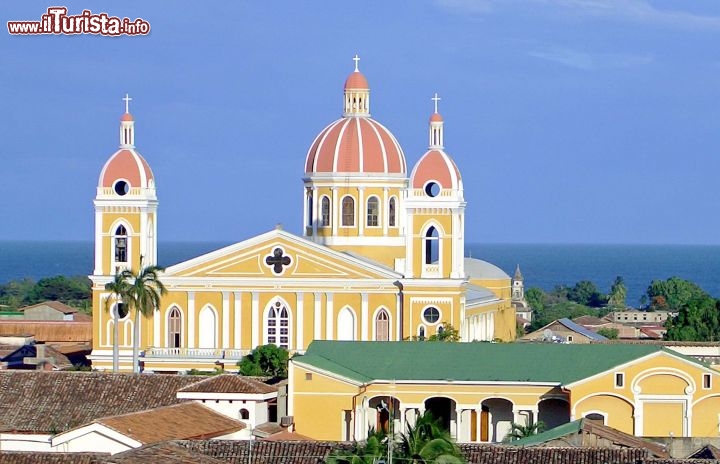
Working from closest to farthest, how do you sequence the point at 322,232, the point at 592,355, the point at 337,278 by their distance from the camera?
the point at 592,355
the point at 337,278
the point at 322,232

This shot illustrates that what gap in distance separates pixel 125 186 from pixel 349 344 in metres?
15.9

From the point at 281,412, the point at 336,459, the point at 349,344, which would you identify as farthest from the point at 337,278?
the point at 336,459

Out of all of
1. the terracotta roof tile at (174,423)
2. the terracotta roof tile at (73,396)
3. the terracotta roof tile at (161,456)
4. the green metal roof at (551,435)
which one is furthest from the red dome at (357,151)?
the terracotta roof tile at (161,456)

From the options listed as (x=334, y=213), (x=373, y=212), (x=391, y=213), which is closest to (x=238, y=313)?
(x=334, y=213)

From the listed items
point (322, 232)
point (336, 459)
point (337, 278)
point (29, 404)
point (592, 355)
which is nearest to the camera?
point (336, 459)

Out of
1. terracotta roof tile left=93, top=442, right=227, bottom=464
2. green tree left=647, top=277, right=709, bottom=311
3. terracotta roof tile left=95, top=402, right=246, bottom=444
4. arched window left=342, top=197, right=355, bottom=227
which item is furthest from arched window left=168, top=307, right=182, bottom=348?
green tree left=647, top=277, right=709, bottom=311

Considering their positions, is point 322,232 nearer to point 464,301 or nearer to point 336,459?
point 464,301

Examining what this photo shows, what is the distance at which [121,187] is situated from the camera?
8006 centimetres

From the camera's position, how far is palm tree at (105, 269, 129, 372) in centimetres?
7538

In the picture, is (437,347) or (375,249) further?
(375,249)

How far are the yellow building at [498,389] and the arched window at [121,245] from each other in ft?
50.8

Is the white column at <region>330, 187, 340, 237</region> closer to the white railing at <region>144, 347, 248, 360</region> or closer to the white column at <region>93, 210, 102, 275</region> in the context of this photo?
the white railing at <region>144, 347, 248, 360</region>

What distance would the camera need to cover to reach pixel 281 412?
200 feet

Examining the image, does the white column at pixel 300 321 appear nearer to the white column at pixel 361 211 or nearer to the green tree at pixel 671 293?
the white column at pixel 361 211
